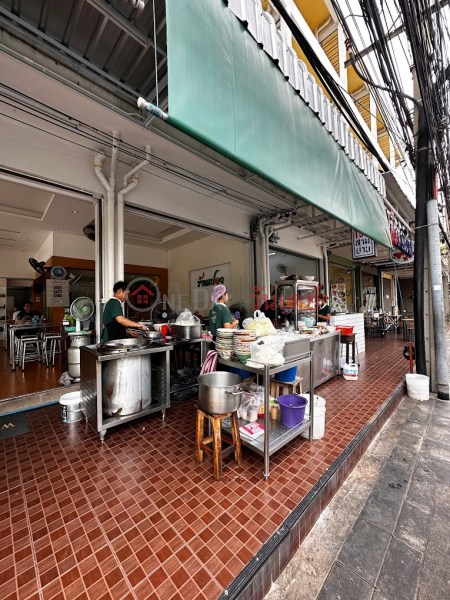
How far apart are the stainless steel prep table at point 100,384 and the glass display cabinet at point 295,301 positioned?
3.26 metres

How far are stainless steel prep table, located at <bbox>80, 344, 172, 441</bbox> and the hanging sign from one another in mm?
5674

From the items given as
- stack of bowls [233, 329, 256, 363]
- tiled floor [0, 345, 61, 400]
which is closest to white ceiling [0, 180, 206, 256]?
tiled floor [0, 345, 61, 400]

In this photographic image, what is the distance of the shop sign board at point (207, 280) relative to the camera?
7.82 m

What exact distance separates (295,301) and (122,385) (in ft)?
13.0

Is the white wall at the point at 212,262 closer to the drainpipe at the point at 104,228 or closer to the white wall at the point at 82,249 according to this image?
the white wall at the point at 82,249

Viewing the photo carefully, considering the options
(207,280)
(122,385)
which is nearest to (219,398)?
(122,385)

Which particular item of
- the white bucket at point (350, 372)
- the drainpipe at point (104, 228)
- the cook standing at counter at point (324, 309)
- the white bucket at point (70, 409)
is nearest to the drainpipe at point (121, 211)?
the drainpipe at point (104, 228)

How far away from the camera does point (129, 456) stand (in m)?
2.23

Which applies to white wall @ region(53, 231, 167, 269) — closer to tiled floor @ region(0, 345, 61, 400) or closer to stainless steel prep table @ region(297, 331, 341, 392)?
tiled floor @ region(0, 345, 61, 400)

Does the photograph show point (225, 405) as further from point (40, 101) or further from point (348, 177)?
point (40, 101)

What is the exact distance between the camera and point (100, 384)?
2449mm

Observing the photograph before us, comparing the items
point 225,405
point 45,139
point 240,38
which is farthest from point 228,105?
point 45,139

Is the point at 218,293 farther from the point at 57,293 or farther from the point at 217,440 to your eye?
the point at 57,293

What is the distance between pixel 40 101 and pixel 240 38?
284 cm
